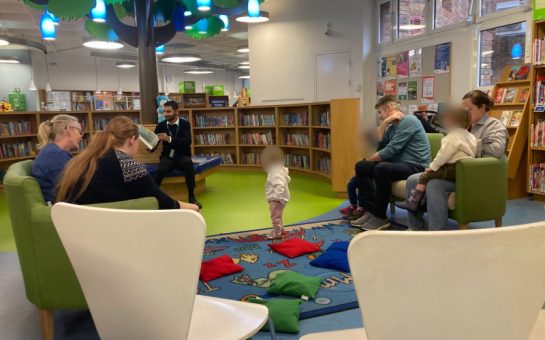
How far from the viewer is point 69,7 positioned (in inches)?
206

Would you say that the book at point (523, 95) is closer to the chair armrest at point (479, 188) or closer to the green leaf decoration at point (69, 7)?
the chair armrest at point (479, 188)

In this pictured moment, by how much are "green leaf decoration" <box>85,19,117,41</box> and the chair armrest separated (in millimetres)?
6138

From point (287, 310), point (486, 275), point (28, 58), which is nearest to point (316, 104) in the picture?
point (287, 310)

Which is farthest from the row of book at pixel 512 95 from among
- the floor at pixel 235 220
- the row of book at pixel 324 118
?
the row of book at pixel 324 118

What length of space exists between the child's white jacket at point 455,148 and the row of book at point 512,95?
93.2 inches

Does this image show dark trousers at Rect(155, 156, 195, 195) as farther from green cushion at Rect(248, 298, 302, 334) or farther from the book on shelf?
the book on shelf

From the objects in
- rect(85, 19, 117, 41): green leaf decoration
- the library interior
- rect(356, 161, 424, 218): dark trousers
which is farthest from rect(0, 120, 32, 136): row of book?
rect(356, 161, 424, 218): dark trousers

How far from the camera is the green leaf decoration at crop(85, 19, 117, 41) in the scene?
23.4 feet

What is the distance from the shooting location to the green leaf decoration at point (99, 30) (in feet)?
23.4

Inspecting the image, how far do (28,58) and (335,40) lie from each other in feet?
33.4

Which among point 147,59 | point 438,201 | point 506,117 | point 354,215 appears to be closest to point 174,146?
point 147,59

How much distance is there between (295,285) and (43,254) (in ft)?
4.86

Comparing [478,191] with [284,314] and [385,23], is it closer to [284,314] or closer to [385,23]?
[284,314]

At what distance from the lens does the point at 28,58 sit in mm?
13500
